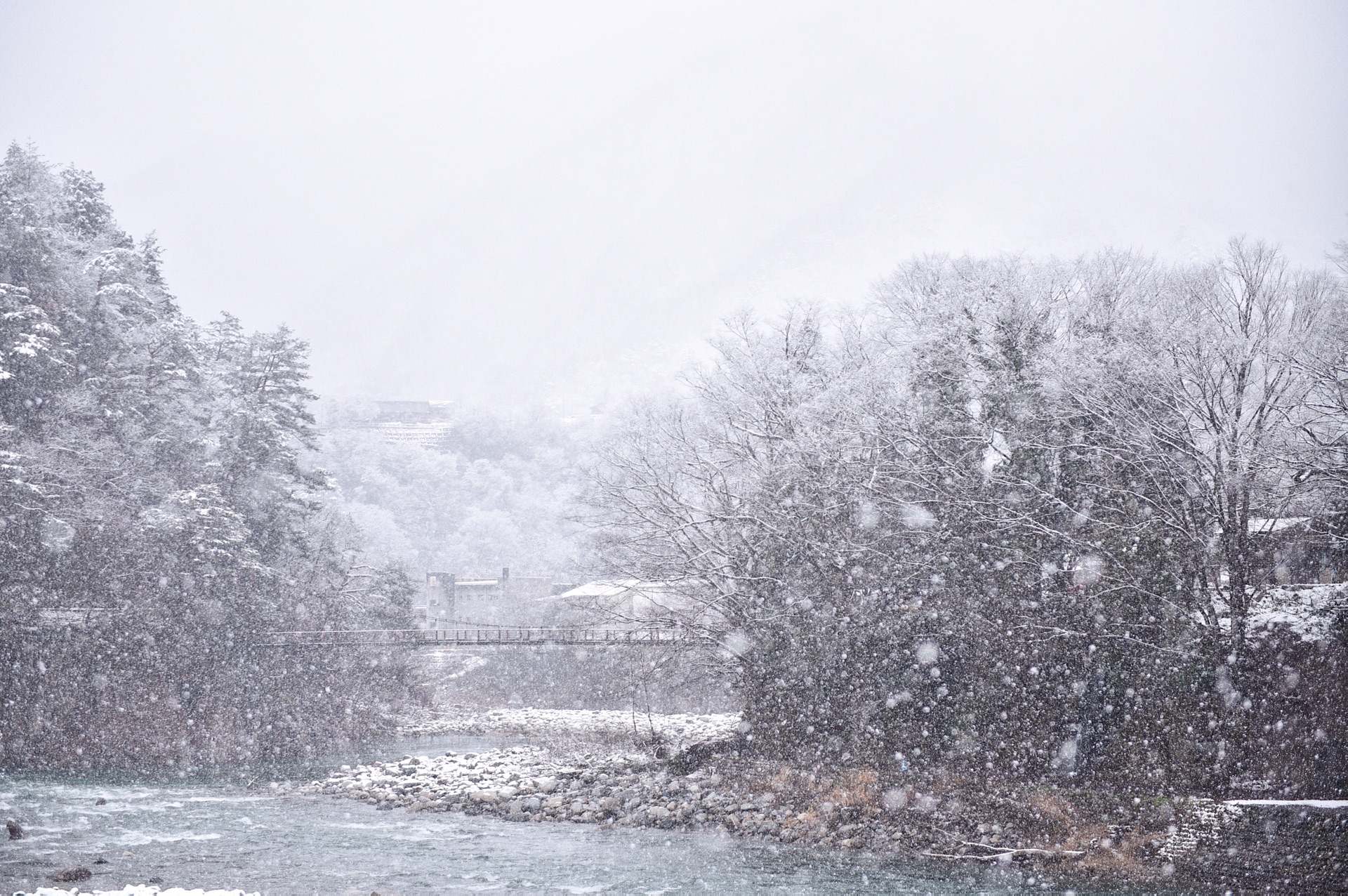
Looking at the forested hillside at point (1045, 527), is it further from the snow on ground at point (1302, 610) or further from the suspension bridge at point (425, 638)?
the suspension bridge at point (425, 638)

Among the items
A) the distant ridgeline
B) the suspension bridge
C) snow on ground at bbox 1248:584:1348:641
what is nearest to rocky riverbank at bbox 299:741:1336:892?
the suspension bridge

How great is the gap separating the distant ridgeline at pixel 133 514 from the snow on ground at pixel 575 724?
A: 4.62 m

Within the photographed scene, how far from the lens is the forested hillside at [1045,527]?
1791 centimetres

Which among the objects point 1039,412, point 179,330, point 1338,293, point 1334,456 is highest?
point 179,330

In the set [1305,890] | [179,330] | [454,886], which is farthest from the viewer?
[179,330]

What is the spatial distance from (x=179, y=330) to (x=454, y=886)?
92.7ft

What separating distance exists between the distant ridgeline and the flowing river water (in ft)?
24.1

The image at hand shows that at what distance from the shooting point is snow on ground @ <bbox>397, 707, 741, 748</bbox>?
31.2 metres

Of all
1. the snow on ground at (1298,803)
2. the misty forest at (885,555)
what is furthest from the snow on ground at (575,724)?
the snow on ground at (1298,803)

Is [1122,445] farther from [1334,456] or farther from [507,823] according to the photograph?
[507,823]

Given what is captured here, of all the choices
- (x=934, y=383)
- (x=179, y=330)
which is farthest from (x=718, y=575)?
(x=179, y=330)

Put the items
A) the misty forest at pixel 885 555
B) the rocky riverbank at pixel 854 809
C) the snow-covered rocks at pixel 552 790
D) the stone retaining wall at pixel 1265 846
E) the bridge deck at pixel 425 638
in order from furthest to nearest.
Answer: the bridge deck at pixel 425 638, the snow-covered rocks at pixel 552 790, the misty forest at pixel 885 555, the rocky riverbank at pixel 854 809, the stone retaining wall at pixel 1265 846

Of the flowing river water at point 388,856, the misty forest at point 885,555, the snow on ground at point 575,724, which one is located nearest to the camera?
the flowing river water at point 388,856

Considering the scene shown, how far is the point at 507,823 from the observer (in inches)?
751
